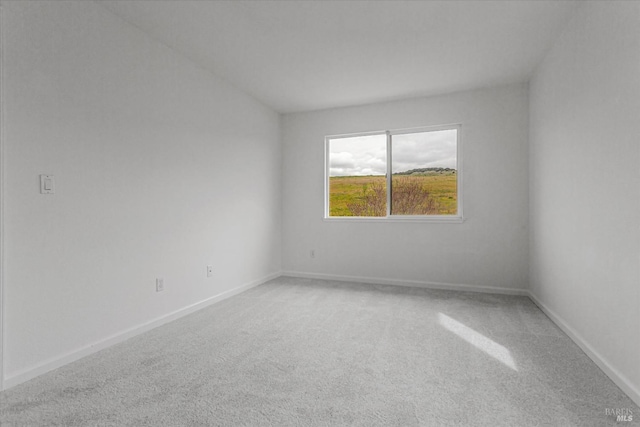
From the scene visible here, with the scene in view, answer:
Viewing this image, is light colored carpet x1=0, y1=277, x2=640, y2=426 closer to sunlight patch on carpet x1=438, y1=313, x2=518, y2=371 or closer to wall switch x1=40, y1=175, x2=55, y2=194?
sunlight patch on carpet x1=438, y1=313, x2=518, y2=371

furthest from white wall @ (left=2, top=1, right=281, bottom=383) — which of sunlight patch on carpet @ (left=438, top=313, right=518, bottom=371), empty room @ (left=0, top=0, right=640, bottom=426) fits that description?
sunlight patch on carpet @ (left=438, top=313, right=518, bottom=371)

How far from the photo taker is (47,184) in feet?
6.47

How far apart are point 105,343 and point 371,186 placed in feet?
11.5

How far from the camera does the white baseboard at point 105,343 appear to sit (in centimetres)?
184

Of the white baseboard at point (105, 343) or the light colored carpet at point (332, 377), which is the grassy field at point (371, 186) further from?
the white baseboard at point (105, 343)

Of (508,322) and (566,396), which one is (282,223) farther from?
(566,396)

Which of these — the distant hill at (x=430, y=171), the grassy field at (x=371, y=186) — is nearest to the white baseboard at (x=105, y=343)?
the grassy field at (x=371, y=186)

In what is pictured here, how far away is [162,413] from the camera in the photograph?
1.57 metres

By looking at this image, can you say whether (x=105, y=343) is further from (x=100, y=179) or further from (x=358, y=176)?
(x=358, y=176)

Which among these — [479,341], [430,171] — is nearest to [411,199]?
[430,171]

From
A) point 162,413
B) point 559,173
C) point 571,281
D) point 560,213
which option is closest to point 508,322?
point 571,281

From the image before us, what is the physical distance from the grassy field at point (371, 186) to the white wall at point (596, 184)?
3.69ft

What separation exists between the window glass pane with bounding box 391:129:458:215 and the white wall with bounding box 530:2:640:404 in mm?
1125

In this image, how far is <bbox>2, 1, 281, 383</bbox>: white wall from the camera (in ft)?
6.10
